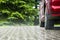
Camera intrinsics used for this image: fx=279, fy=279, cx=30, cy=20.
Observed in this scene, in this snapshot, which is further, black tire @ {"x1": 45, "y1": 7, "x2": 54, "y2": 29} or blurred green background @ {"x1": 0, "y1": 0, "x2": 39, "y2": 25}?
blurred green background @ {"x1": 0, "y1": 0, "x2": 39, "y2": 25}

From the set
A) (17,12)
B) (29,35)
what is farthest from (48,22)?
(17,12)

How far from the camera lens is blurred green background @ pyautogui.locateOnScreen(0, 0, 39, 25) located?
2345 centimetres

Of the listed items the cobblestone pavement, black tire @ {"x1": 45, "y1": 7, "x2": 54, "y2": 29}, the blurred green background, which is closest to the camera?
the cobblestone pavement

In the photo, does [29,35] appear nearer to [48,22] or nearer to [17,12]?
[48,22]

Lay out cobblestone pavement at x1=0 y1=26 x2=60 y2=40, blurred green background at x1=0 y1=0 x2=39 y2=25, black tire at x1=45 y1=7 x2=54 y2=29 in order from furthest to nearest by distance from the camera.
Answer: blurred green background at x1=0 y1=0 x2=39 y2=25 < black tire at x1=45 y1=7 x2=54 y2=29 < cobblestone pavement at x1=0 y1=26 x2=60 y2=40

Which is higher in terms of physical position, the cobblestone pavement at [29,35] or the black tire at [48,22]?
the cobblestone pavement at [29,35]

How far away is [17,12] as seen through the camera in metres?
23.6

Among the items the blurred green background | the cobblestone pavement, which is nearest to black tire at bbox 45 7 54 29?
the cobblestone pavement

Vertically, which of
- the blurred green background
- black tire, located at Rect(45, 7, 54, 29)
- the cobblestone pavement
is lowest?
the blurred green background

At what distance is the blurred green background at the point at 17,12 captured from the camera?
2345 cm

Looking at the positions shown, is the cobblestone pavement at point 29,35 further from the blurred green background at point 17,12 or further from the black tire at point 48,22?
the blurred green background at point 17,12

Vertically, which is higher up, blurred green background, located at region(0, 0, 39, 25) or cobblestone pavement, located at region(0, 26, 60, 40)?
cobblestone pavement, located at region(0, 26, 60, 40)

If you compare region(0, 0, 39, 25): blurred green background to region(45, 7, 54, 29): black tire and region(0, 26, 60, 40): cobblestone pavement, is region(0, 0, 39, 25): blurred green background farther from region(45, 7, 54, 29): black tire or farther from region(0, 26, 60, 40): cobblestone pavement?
region(0, 26, 60, 40): cobblestone pavement

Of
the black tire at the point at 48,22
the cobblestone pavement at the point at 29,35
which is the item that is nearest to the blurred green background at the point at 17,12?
the black tire at the point at 48,22
